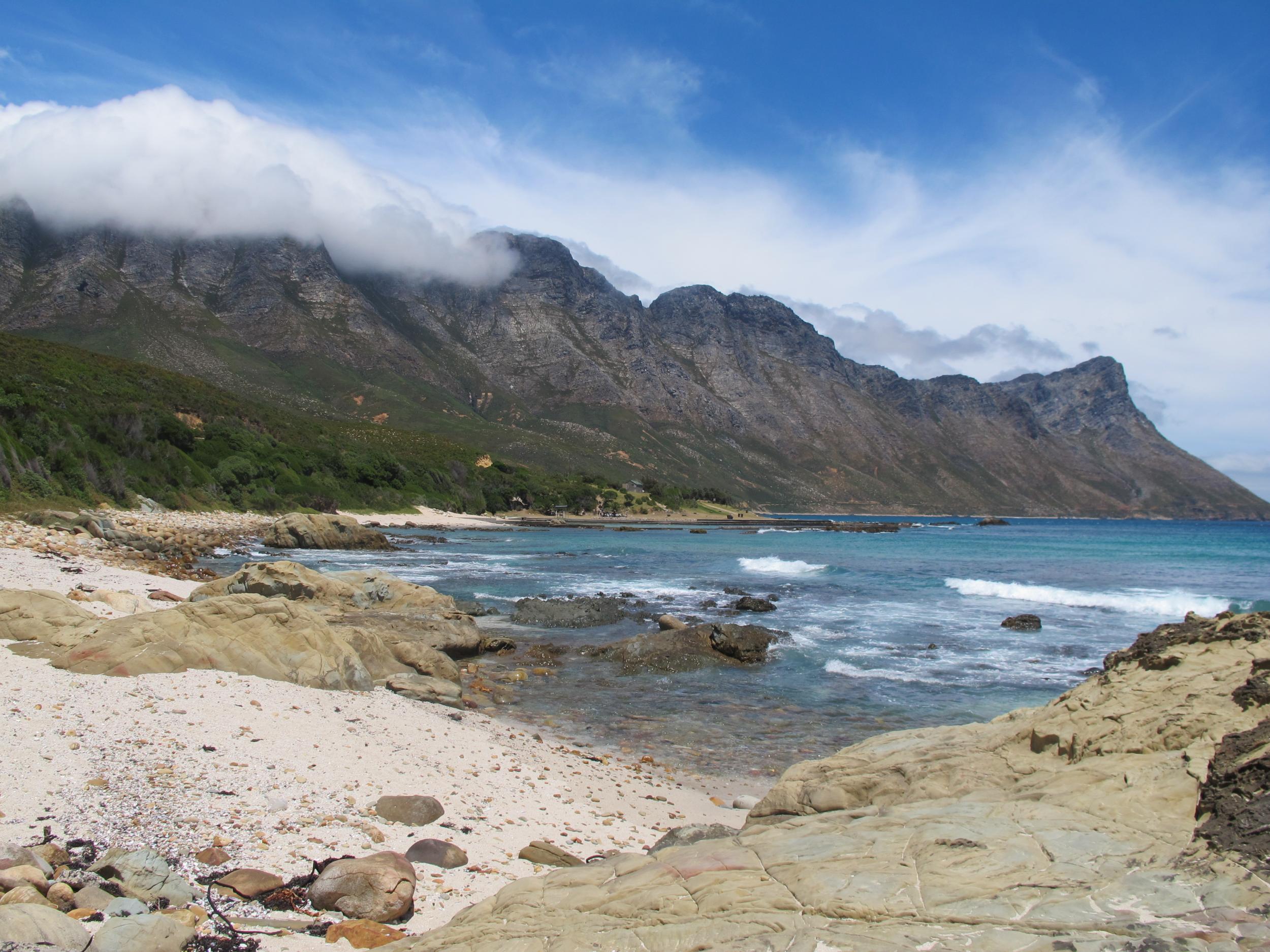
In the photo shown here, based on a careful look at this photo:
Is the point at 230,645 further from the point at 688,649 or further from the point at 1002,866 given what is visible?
the point at 688,649

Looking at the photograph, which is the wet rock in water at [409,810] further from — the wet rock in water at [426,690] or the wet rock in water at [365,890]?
the wet rock in water at [426,690]

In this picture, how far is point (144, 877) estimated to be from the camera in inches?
196

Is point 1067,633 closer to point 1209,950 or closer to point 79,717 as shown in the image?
point 1209,950

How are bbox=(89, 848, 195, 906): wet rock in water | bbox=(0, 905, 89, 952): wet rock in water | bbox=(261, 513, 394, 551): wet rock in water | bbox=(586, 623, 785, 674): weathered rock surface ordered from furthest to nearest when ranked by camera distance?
bbox=(261, 513, 394, 551): wet rock in water
bbox=(586, 623, 785, 674): weathered rock surface
bbox=(89, 848, 195, 906): wet rock in water
bbox=(0, 905, 89, 952): wet rock in water

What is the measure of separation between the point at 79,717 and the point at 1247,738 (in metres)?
11.0

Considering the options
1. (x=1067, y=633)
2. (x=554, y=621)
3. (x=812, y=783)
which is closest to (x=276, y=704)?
(x=812, y=783)

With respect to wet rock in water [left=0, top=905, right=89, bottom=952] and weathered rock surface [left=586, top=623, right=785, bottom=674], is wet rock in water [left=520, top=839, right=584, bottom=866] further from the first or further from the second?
weathered rock surface [left=586, top=623, right=785, bottom=674]

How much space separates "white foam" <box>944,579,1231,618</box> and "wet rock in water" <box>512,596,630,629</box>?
19567mm

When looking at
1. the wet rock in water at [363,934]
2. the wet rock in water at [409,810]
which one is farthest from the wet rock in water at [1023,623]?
the wet rock in water at [363,934]

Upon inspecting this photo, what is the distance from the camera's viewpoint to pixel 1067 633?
→ 24188 millimetres

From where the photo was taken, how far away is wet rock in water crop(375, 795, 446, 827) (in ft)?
23.8

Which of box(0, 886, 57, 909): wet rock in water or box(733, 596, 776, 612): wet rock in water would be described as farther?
box(733, 596, 776, 612): wet rock in water

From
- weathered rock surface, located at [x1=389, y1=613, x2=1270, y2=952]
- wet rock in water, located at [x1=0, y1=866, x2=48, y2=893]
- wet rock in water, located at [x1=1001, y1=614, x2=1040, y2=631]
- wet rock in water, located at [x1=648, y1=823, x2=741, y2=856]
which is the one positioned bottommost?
wet rock in water, located at [x1=1001, y1=614, x2=1040, y2=631]

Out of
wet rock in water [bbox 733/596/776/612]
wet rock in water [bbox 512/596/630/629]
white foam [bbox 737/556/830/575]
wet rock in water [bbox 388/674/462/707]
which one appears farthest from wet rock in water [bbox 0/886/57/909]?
white foam [bbox 737/556/830/575]
